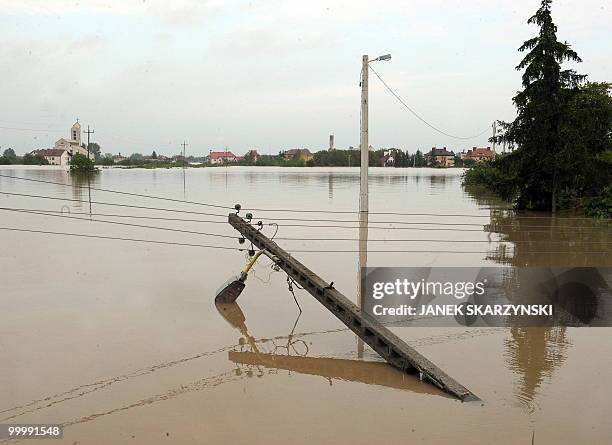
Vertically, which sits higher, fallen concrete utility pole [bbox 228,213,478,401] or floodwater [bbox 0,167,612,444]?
fallen concrete utility pole [bbox 228,213,478,401]

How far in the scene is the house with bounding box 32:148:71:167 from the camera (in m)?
146

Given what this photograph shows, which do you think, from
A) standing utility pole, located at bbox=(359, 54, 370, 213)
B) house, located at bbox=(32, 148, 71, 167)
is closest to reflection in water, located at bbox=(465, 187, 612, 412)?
standing utility pole, located at bbox=(359, 54, 370, 213)

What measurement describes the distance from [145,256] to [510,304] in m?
9.65

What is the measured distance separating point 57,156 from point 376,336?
155 m

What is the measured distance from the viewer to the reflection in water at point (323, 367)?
731 centimetres

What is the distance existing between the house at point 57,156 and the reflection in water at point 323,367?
148 m

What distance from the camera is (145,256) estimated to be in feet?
52.6

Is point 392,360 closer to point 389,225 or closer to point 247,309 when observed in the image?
point 247,309

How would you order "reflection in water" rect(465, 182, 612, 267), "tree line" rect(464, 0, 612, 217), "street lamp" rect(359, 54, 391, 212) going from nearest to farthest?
"reflection in water" rect(465, 182, 612, 267) < "street lamp" rect(359, 54, 391, 212) < "tree line" rect(464, 0, 612, 217)

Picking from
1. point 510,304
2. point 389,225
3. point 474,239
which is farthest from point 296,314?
point 389,225

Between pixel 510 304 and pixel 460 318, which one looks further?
pixel 510 304

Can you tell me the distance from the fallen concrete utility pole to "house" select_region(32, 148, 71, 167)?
147616 mm

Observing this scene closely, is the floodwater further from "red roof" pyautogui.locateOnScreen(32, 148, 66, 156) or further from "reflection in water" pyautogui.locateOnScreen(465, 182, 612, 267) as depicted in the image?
"red roof" pyautogui.locateOnScreen(32, 148, 66, 156)

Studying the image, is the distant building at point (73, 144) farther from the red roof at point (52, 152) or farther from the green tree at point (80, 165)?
the green tree at point (80, 165)
